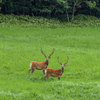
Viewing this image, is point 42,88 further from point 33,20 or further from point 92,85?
point 33,20

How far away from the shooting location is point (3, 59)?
2477 cm

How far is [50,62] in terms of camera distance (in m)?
24.5

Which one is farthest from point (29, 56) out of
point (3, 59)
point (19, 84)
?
point (19, 84)

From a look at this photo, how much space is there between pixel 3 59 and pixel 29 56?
119 inches

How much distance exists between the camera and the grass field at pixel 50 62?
1486 cm

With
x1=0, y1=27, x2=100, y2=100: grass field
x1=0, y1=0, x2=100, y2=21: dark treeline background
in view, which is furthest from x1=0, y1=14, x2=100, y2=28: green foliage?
x1=0, y1=0, x2=100, y2=21: dark treeline background

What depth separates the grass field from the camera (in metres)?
14.9

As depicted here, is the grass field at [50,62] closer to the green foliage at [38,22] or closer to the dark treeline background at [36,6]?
the green foliage at [38,22]

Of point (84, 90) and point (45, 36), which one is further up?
point (84, 90)

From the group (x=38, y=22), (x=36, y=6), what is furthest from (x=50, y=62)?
(x=36, y=6)

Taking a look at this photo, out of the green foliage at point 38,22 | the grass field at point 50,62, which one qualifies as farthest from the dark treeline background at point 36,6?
the grass field at point 50,62

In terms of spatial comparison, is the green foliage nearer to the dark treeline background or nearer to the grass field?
the grass field

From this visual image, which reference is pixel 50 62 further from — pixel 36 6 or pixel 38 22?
pixel 36 6

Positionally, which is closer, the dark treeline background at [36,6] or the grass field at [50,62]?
the grass field at [50,62]
